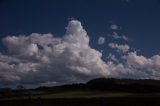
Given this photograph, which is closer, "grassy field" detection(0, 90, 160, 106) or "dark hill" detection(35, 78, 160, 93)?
"grassy field" detection(0, 90, 160, 106)

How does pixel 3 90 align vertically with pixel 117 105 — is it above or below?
above

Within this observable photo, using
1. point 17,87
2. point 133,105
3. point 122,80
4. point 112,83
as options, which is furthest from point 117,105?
point 122,80

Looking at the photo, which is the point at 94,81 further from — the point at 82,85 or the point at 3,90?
the point at 3,90

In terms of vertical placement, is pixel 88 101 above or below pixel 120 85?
below

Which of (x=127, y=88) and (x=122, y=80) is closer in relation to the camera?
(x=127, y=88)

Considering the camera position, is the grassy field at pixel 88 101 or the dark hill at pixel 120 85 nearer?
the grassy field at pixel 88 101

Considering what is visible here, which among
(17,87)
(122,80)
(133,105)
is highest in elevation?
(122,80)

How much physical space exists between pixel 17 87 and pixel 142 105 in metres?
21.7

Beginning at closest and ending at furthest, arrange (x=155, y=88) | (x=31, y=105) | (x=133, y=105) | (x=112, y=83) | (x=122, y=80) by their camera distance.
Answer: (x=133, y=105) → (x=31, y=105) → (x=155, y=88) → (x=112, y=83) → (x=122, y=80)

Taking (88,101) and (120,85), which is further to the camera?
(120,85)

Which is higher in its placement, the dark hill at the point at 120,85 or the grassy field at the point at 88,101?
the dark hill at the point at 120,85

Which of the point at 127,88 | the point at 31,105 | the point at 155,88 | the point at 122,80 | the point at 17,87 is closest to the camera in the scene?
the point at 31,105

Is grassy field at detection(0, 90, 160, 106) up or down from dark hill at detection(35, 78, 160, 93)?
down

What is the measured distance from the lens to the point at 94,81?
85.4m
